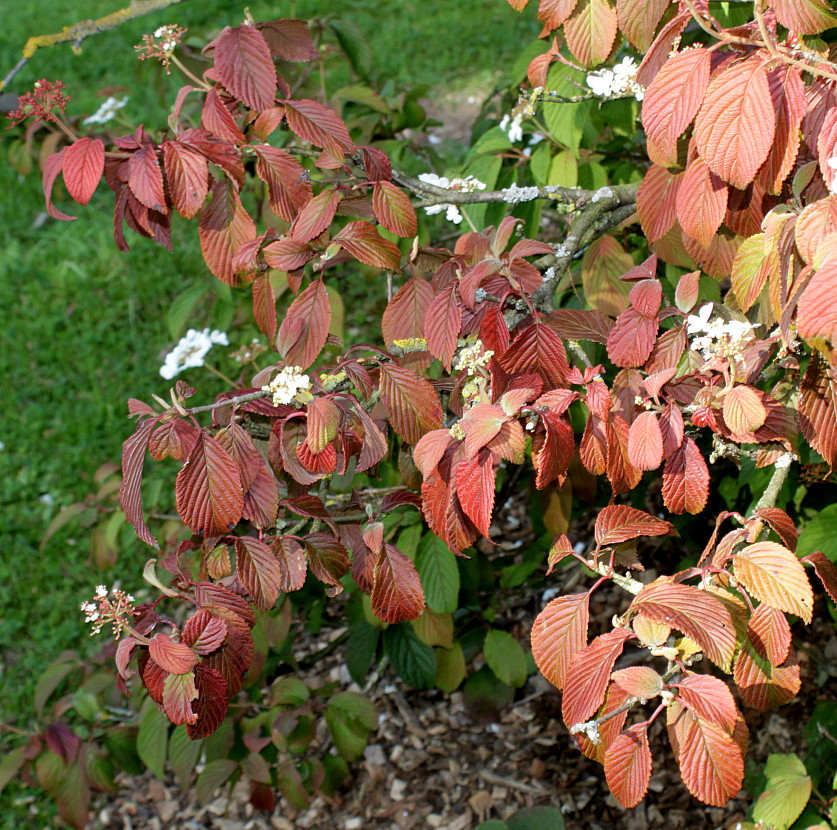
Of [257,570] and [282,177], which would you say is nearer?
[257,570]

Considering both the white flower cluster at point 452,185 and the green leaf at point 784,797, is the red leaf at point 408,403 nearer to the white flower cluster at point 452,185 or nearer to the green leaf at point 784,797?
the white flower cluster at point 452,185

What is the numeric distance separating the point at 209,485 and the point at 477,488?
30cm

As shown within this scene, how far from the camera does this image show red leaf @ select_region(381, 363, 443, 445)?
108 centimetres

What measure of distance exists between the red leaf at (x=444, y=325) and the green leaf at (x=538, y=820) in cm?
102

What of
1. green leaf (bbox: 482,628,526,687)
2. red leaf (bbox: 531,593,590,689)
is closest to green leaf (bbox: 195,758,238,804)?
green leaf (bbox: 482,628,526,687)

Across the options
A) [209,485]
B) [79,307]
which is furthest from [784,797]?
[79,307]

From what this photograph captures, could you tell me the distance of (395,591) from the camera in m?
1.12

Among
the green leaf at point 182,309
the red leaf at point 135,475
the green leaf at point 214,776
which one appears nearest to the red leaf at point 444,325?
the red leaf at point 135,475

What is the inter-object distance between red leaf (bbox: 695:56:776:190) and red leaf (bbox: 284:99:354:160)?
505 mm

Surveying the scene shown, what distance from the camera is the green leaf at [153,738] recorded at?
1833 mm

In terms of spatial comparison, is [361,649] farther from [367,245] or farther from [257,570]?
[367,245]

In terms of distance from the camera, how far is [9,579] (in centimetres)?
288

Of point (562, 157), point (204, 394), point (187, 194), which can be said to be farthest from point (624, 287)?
point (204, 394)

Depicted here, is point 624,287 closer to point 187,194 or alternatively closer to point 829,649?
point 187,194
